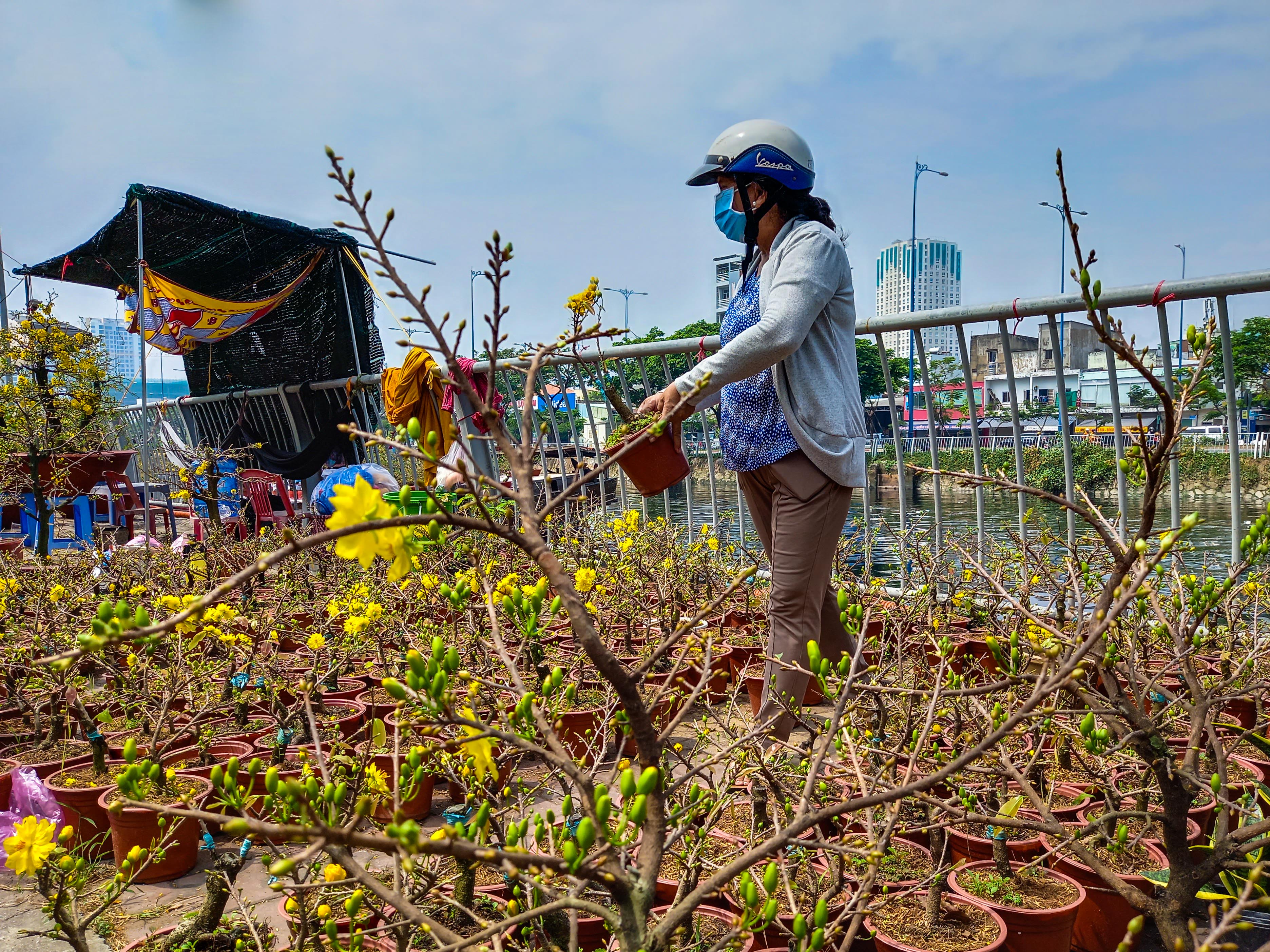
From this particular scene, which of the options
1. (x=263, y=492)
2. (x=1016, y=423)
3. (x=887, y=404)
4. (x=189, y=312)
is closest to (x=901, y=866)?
(x=1016, y=423)

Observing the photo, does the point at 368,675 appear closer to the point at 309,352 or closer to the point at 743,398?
the point at 743,398

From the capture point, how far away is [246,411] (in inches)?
369

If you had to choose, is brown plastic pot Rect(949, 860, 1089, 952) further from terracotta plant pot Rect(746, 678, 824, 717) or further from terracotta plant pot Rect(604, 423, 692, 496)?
terracotta plant pot Rect(604, 423, 692, 496)

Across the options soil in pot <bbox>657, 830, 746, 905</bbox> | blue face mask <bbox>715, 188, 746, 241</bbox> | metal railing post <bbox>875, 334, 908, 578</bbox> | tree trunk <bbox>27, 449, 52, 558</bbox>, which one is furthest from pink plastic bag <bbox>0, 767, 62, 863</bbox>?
tree trunk <bbox>27, 449, 52, 558</bbox>

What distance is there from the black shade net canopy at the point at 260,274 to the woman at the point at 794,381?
22.1 feet

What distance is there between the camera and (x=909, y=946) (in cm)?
155

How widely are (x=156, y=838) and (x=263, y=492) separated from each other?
5906 mm

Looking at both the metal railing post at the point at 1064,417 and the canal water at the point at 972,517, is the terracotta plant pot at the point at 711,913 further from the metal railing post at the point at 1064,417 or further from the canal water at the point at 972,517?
the metal railing post at the point at 1064,417

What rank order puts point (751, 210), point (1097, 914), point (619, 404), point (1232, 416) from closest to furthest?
point (1097, 914), point (619, 404), point (751, 210), point (1232, 416)

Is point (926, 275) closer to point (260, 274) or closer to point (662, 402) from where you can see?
point (260, 274)

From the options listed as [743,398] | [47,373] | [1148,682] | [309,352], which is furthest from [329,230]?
[1148,682]

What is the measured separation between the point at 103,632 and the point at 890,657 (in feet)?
7.55

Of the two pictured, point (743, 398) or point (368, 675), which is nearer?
point (743, 398)

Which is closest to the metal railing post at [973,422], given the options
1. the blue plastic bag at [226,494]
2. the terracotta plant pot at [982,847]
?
the terracotta plant pot at [982,847]
